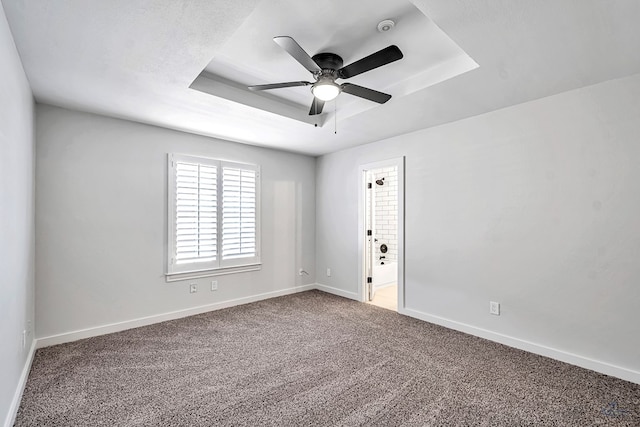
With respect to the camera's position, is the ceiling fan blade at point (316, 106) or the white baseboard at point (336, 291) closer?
the ceiling fan blade at point (316, 106)

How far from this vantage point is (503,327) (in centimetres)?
317

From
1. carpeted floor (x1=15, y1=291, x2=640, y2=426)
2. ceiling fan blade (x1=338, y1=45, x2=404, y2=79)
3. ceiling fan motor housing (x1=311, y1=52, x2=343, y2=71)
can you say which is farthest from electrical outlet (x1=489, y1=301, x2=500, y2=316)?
ceiling fan motor housing (x1=311, y1=52, x2=343, y2=71)

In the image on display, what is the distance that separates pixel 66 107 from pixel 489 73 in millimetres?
3965

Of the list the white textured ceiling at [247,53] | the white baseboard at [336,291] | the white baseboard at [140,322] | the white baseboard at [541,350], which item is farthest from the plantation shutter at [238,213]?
the white baseboard at [541,350]

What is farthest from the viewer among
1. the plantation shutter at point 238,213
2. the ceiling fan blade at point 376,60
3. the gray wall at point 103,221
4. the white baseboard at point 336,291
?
the white baseboard at point 336,291

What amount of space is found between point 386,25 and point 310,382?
2667mm

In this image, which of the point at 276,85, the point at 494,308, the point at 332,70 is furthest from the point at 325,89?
the point at 494,308

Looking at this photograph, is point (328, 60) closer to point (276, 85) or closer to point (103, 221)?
point (276, 85)

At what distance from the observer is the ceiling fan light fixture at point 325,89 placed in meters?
2.37

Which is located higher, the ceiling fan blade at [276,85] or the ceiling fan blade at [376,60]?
the ceiling fan blade at [376,60]

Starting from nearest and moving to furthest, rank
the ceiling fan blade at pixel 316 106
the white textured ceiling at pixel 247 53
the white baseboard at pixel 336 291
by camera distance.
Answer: the white textured ceiling at pixel 247 53 → the ceiling fan blade at pixel 316 106 → the white baseboard at pixel 336 291

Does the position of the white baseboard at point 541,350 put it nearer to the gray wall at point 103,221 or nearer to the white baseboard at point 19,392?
the gray wall at point 103,221

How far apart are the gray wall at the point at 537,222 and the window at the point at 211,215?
2242 millimetres

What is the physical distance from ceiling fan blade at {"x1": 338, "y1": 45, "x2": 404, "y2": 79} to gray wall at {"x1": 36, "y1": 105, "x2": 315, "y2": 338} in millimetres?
2665
